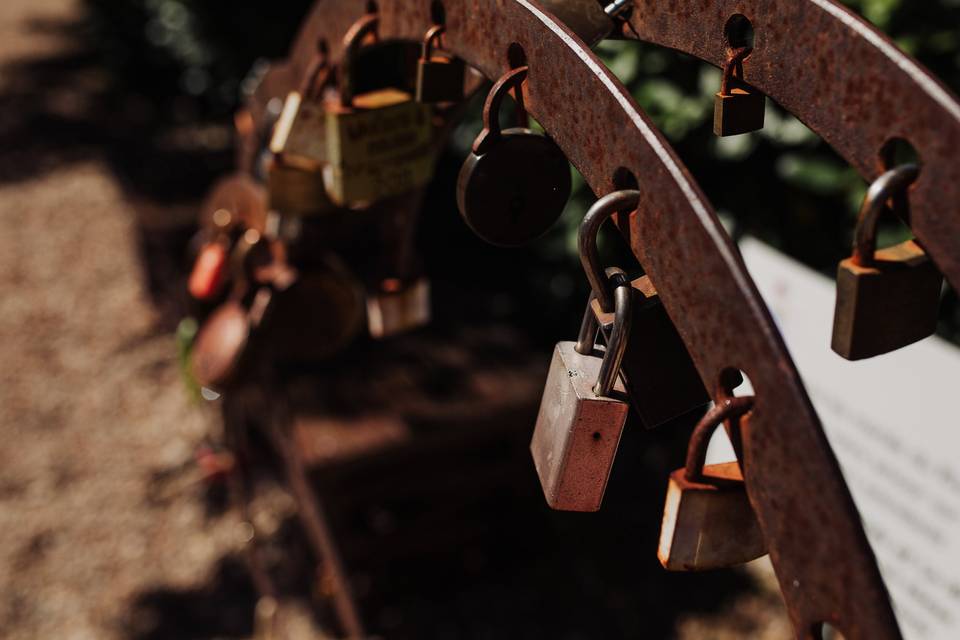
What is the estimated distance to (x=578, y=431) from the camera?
81 centimetres

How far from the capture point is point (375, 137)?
1305 mm

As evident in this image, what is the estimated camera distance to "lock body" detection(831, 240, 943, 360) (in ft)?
2.23

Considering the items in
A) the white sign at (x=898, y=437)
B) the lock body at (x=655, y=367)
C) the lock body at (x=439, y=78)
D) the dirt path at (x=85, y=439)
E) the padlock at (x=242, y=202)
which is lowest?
the dirt path at (x=85, y=439)

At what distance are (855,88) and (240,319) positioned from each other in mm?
1384

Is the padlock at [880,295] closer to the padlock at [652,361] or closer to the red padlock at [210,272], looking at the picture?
the padlock at [652,361]

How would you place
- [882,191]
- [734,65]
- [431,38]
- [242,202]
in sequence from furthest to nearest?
[242,202] < [431,38] < [734,65] < [882,191]

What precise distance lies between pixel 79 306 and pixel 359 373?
3109mm

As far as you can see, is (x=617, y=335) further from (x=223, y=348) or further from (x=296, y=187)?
(x=223, y=348)

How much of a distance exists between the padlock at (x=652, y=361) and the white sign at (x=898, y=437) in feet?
4.35

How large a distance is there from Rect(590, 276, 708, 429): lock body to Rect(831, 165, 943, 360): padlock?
14cm

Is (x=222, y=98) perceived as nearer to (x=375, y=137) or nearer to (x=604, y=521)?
(x=604, y=521)

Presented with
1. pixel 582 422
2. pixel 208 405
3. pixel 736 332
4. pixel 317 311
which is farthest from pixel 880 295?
pixel 208 405

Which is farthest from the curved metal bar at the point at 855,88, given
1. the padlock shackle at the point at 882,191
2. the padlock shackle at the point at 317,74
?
the padlock shackle at the point at 317,74

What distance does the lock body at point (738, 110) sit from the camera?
2.89 feet
